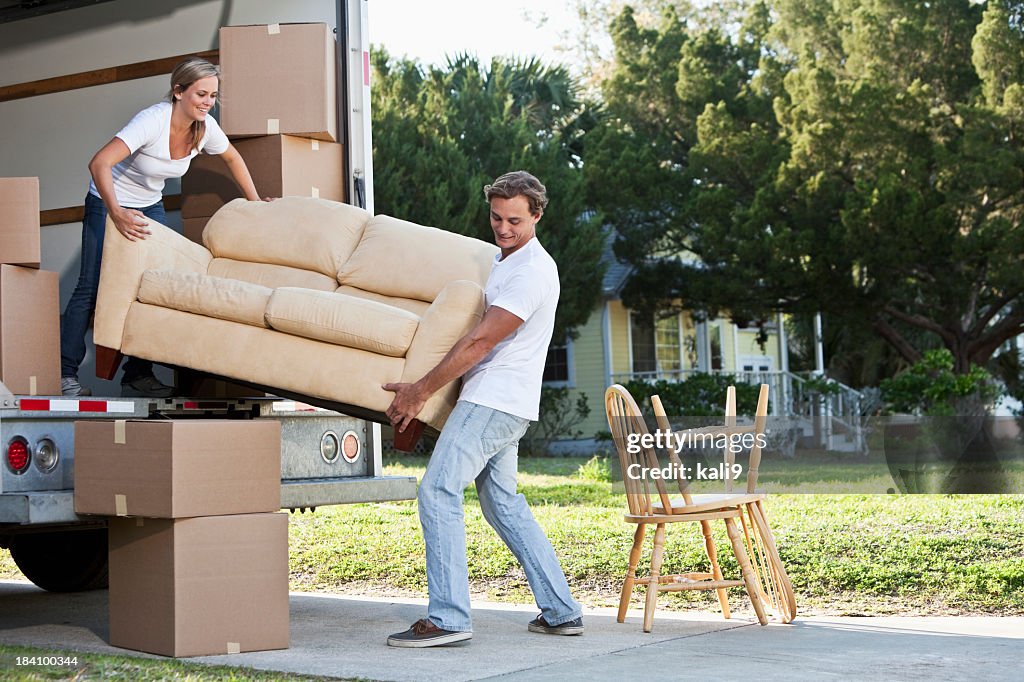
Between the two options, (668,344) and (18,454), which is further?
(668,344)

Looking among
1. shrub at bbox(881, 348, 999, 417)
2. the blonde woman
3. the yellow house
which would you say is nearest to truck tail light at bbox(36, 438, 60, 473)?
the blonde woman

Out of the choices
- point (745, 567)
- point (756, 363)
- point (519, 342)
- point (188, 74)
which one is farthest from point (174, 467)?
point (756, 363)

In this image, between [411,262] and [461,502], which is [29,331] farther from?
[461,502]

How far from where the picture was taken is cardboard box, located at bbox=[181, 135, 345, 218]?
18.4ft

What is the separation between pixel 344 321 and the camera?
452cm

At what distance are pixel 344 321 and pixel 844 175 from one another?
1563 cm

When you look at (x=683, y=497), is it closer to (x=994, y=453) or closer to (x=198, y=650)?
(x=198, y=650)

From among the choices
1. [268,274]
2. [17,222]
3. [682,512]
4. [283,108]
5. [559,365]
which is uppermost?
[283,108]

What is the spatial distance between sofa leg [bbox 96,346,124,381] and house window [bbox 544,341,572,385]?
1592 cm

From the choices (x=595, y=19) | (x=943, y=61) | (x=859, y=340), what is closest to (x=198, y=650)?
(x=943, y=61)

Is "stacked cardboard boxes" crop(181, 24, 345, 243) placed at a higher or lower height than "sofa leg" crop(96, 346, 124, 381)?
higher

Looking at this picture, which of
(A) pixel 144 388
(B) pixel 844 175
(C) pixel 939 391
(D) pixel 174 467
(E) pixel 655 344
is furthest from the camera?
(E) pixel 655 344

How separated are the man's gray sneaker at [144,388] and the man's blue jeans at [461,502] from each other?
1312 mm

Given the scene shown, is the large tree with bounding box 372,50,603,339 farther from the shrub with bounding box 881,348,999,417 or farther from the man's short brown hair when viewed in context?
the man's short brown hair
